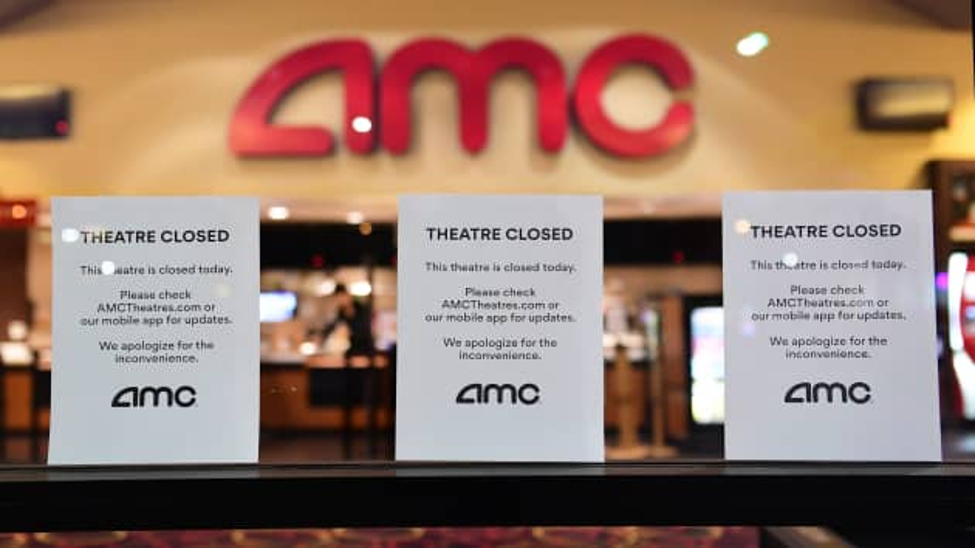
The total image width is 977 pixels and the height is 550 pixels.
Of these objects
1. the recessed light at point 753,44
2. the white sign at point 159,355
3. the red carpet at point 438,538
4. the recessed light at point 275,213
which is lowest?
the red carpet at point 438,538

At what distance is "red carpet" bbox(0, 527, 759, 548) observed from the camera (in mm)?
1809

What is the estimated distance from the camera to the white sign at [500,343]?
2.76 ft

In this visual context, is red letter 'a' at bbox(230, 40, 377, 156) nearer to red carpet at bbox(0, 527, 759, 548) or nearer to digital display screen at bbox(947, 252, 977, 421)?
red carpet at bbox(0, 527, 759, 548)

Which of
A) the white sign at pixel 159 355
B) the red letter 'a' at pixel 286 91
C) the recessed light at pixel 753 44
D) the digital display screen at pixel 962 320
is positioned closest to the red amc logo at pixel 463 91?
the red letter 'a' at pixel 286 91

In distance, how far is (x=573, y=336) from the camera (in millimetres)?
843

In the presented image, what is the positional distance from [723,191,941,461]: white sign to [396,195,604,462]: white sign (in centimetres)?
14

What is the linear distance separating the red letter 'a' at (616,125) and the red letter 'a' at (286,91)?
1.35 metres

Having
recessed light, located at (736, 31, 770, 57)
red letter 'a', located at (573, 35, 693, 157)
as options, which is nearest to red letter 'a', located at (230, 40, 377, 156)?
red letter 'a', located at (573, 35, 693, 157)

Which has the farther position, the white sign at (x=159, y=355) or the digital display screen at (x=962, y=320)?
the digital display screen at (x=962, y=320)

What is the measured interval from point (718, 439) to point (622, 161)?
516 centimetres

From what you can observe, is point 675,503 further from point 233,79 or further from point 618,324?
point 618,324

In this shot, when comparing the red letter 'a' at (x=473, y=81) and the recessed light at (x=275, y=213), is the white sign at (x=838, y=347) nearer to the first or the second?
the recessed light at (x=275, y=213)

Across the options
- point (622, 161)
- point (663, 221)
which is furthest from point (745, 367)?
point (663, 221)

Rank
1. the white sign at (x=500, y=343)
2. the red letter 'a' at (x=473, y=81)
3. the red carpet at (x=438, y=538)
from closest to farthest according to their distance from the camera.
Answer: the white sign at (x=500, y=343) < the red carpet at (x=438, y=538) < the red letter 'a' at (x=473, y=81)
